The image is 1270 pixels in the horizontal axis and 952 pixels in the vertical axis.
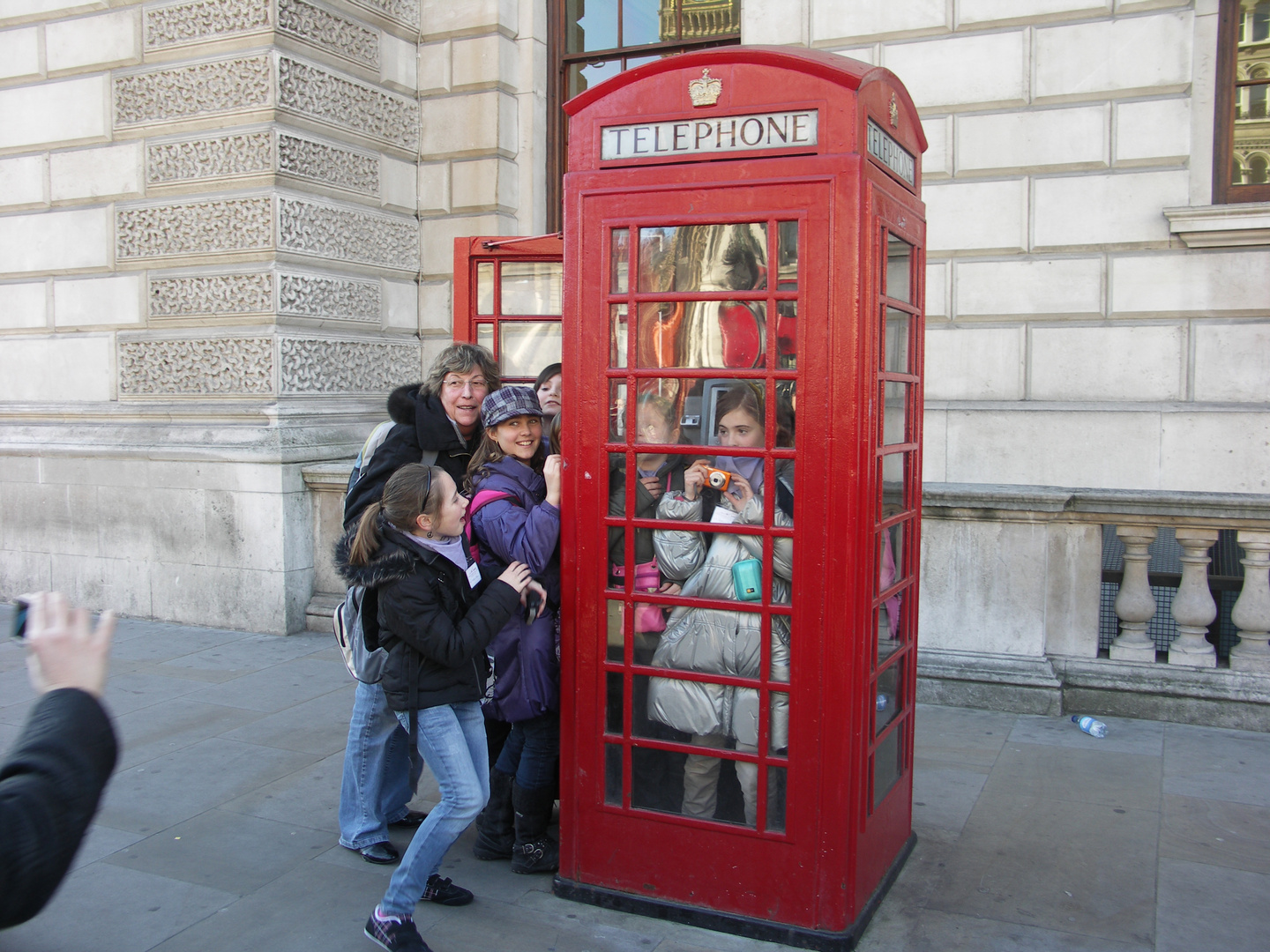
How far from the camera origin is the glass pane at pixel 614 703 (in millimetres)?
3152

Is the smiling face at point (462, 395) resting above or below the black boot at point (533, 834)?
above

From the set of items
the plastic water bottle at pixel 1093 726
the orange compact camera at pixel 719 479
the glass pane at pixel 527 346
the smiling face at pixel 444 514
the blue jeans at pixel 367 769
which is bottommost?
the plastic water bottle at pixel 1093 726

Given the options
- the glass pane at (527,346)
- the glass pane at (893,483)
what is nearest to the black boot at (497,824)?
the glass pane at (893,483)

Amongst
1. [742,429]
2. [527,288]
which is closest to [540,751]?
[742,429]

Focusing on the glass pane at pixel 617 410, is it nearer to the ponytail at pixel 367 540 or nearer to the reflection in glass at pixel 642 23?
the ponytail at pixel 367 540

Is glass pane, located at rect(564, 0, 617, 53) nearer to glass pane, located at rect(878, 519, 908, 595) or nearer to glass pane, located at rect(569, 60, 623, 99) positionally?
glass pane, located at rect(569, 60, 623, 99)

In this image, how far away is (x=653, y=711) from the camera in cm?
311

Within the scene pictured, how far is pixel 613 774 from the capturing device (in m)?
3.20

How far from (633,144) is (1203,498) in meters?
3.43

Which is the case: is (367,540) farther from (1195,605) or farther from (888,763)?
(1195,605)

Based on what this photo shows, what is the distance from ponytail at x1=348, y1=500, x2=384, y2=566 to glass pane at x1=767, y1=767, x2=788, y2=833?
1.34m

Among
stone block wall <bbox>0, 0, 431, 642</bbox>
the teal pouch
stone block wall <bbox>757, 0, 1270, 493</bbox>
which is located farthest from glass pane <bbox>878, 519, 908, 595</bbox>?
stone block wall <bbox>0, 0, 431, 642</bbox>

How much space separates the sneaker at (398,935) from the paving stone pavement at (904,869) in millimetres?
161

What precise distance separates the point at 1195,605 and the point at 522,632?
3471 millimetres
